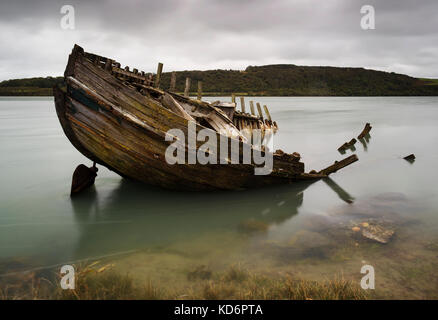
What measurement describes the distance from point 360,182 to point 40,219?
8.00 metres

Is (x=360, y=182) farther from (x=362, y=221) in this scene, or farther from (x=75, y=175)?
(x=75, y=175)

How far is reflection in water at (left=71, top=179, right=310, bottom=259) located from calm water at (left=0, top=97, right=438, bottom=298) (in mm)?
21

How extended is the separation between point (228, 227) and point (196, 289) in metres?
1.96

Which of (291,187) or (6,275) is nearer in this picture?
(6,275)

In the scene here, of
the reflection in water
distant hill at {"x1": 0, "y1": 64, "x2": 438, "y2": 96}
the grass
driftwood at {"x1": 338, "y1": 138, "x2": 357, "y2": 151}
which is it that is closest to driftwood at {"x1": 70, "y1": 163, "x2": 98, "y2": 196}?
the reflection in water

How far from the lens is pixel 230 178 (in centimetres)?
670

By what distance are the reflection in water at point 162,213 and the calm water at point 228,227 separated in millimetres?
21

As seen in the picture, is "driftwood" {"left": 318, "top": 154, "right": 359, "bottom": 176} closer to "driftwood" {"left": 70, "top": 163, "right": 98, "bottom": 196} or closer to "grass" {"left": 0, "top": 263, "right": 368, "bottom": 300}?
"grass" {"left": 0, "top": 263, "right": 368, "bottom": 300}

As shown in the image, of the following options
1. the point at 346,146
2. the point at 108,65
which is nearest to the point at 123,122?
the point at 108,65

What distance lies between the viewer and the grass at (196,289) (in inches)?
134

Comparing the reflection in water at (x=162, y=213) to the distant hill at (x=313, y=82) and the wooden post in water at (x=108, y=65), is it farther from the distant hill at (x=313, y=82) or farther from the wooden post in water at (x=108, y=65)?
the distant hill at (x=313, y=82)

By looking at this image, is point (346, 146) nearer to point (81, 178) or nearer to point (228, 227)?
point (228, 227)

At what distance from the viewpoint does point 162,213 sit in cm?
600
